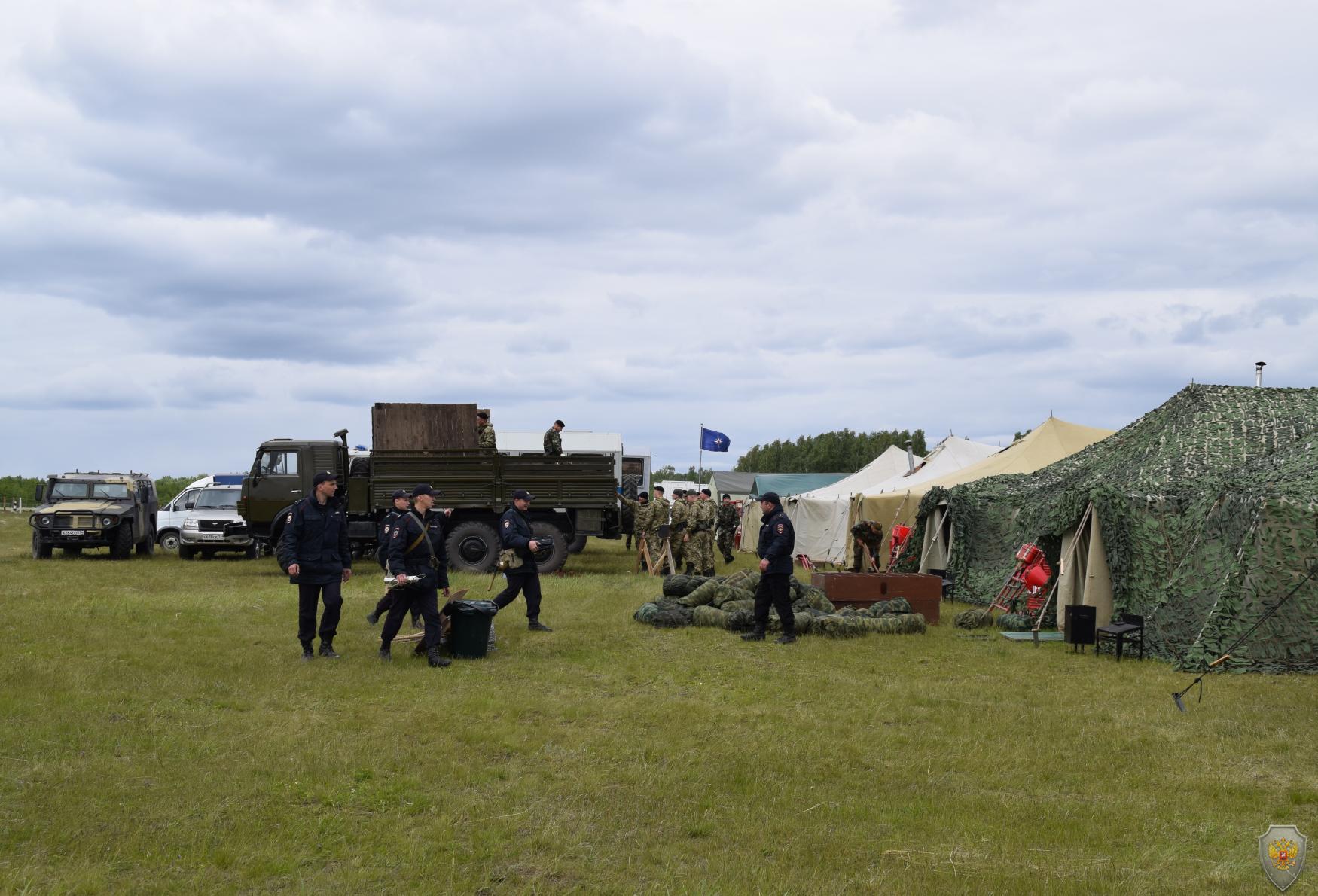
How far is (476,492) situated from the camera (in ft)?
66.1

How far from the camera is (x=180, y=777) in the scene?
257 inches

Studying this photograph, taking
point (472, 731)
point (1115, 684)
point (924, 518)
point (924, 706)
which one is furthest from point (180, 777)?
point (924, 518)

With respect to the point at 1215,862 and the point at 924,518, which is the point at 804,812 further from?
the point at 924,518

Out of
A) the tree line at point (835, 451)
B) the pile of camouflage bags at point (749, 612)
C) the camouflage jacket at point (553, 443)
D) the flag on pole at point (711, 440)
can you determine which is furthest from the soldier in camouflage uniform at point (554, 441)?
Result: the tree line at point (835, 451)

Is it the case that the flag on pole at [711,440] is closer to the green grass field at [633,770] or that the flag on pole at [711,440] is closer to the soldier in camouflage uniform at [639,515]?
the soldier in camouflage uniform at [639,515]

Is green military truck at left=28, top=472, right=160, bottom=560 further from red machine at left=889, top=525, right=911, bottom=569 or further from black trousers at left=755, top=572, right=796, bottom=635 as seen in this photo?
black trousers at left=755, top=572, right=796, bottom=635

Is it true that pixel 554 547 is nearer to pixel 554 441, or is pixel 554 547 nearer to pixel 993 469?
pixel 554 441

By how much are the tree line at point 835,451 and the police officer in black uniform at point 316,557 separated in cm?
7513

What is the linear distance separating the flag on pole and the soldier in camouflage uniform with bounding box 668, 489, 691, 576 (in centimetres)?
2290

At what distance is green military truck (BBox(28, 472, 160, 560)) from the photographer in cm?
2419

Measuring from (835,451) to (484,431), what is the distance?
247 feet

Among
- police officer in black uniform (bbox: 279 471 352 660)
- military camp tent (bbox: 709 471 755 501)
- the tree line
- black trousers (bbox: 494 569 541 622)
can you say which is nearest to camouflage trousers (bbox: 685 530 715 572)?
black trousers (bbox: 494 569 541 622)

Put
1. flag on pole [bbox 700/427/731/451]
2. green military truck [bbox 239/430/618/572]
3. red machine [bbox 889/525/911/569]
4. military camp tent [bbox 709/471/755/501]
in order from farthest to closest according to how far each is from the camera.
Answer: military camp tent [bbox 709/471/755/501]
flag on pole [bbox 700/427/731/451]
red machine [bbox 889/525/911/569]
green military truck [bbox 239/430/618/572]

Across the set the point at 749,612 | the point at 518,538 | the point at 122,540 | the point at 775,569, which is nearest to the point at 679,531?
the point at 749,612
